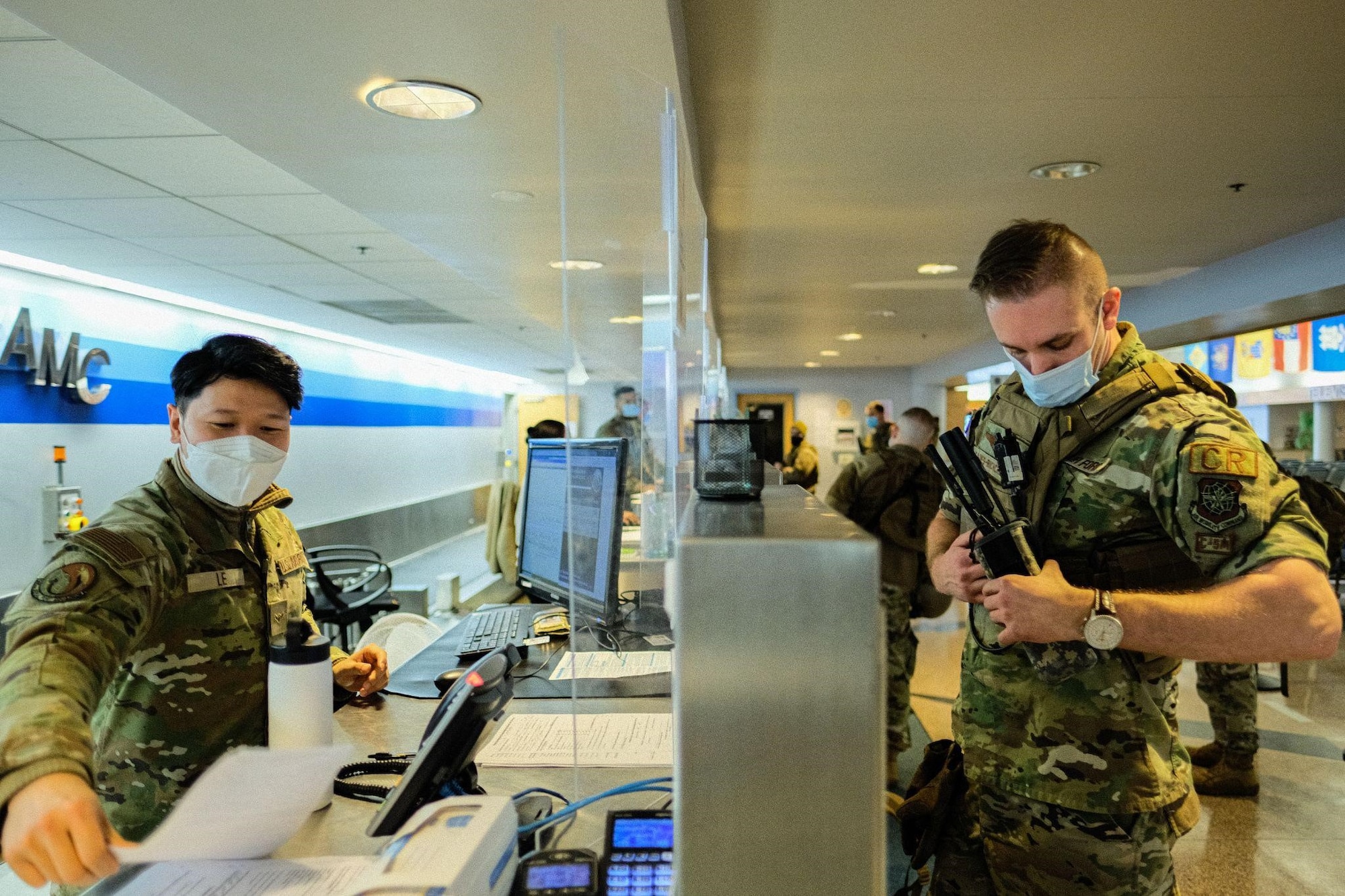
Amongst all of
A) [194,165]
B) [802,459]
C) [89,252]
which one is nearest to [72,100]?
[194,165]

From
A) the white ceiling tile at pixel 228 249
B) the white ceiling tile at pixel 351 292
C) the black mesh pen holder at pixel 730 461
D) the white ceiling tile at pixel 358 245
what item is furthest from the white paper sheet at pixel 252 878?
the white ceiling tile at pixel 351 292

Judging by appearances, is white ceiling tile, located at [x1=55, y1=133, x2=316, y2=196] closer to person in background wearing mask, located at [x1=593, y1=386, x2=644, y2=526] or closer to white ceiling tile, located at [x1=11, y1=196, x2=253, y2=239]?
white ceiling tile, located at [x1=11, y1=196, x2=253, y2=239]

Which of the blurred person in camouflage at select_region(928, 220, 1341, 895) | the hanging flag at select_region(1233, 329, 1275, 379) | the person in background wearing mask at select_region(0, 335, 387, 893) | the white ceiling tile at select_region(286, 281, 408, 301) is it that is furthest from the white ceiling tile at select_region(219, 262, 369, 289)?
the hanging flag at select_region(1233, 329, 1275, 379)

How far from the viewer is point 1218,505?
120cm

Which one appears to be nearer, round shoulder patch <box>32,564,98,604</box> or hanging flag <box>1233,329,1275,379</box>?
round shoulder patch <box>32,564,98,604</box>

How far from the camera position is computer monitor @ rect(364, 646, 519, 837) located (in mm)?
954

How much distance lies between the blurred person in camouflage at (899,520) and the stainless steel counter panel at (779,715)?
10.5ft

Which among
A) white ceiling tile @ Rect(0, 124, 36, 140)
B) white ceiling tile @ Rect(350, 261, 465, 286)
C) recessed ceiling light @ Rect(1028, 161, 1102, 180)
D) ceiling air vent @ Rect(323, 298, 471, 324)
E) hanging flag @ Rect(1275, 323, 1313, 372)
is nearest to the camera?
white ceiling tile @ Rect(0, 124, 36, 140)

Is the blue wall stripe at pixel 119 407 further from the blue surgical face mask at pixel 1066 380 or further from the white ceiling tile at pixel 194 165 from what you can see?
the blue surgical face mask at pixel 1066 380

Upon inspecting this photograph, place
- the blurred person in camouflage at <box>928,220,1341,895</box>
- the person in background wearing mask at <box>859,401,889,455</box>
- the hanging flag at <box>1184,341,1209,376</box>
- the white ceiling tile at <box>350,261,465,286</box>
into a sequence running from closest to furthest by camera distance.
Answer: the blurred person in camouflage at <box>928,220,1341,895</box>, the white ceiling tile at <box>350,261,465,286</box>, the person in background wearing mask at <box>859,401,889,455</box>, the hanging flag at <box>1184,341,1209,376</box>

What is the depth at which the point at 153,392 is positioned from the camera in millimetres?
6113

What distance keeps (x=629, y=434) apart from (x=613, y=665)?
67 centimetres

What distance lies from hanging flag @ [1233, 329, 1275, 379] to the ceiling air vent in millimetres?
8191

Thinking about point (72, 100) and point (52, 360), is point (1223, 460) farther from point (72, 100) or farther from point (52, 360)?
point (52, 360)
